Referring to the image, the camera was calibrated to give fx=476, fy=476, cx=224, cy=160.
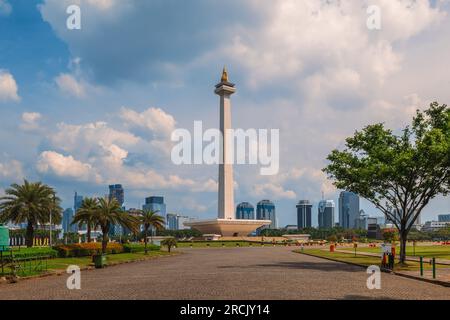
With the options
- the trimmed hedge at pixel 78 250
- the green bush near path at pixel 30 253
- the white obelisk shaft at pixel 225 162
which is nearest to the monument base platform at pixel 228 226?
the white obelisk shaft at pixel 225 162

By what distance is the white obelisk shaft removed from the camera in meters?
131

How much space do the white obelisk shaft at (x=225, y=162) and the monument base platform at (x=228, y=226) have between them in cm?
230

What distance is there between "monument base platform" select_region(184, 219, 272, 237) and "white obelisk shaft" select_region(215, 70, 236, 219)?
2.30 meters

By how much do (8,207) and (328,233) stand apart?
162275 millimetres

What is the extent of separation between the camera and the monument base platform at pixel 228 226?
440 ft

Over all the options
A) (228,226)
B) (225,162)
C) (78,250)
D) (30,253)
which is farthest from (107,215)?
(228,226)

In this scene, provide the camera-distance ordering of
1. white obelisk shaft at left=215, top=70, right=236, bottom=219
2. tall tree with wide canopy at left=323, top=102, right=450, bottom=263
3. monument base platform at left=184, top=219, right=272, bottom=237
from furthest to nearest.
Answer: monument base platform at left=184, top=219, right=272, bottom=237, white obelisk shaft at left=215, top=70, right=236, bottom=219, tall tree with wide canopy at left=323, top=102, right=450, bottom=263

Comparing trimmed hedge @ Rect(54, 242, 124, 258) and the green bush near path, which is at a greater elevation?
the green bush near path

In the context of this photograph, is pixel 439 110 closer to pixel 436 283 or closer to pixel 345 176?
pixel 345 176

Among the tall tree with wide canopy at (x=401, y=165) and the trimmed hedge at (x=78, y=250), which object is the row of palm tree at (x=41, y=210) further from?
the tall tree with wide canopy at (x=401, y=165)

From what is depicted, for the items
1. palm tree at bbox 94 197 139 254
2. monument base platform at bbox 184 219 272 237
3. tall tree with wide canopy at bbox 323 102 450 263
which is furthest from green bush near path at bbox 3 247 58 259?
monument base platform at bbox 184 219 272 237

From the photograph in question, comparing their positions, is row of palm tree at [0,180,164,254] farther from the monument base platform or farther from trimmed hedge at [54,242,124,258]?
the monument base platform
